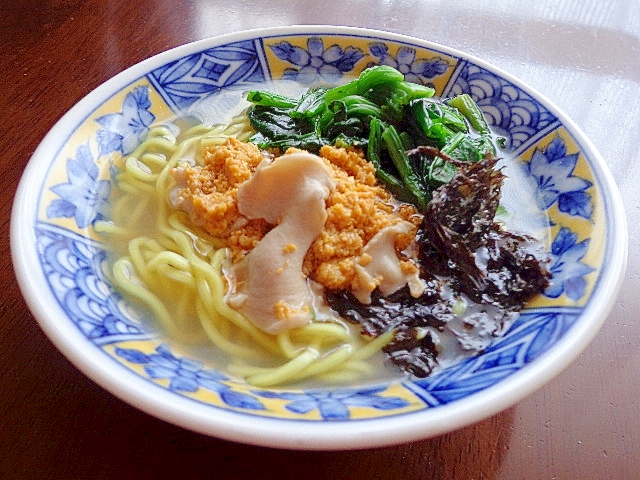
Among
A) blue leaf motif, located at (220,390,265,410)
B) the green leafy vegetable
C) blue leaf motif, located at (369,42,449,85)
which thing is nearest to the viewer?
blue leaf motif, located at (220,390,265,410)

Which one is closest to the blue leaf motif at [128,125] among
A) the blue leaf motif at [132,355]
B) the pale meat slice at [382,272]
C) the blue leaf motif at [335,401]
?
the blue leaf motif at [132,355]

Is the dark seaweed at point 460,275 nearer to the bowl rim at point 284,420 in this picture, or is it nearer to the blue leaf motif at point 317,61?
the bowl rim at point 284,420

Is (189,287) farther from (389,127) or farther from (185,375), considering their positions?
(389,127)

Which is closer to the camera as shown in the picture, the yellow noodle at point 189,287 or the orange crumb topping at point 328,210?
the yellow noodle at point 189,287

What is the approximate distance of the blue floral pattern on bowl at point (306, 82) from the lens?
1262mm

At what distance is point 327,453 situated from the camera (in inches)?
52.0

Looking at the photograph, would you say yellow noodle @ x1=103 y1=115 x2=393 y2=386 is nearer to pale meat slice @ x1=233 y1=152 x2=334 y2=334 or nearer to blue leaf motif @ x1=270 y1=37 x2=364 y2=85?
pale meat slice @ x1=233 y1=152 x2=334 y2=334

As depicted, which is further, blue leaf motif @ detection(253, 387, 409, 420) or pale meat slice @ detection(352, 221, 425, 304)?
pale meat slice @ detection(352, 221, 425, 304)

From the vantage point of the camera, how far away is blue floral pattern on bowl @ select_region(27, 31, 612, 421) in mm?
1262

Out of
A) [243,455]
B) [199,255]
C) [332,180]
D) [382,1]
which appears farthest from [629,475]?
[382,1]

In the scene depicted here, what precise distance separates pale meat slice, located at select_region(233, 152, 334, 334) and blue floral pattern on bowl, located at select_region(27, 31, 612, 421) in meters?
0.25

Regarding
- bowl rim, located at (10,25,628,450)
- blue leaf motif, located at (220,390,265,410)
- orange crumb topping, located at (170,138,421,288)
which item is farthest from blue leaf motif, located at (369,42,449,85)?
blue leaf motif, located at (220,390,265,410)

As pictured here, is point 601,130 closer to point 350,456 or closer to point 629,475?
point 629,475

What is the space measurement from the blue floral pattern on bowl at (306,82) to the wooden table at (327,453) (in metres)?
0.15
